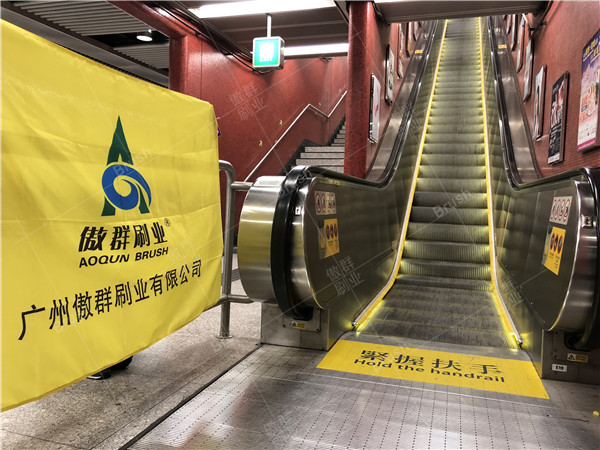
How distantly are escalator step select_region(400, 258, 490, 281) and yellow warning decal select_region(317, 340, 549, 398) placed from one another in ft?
7.27

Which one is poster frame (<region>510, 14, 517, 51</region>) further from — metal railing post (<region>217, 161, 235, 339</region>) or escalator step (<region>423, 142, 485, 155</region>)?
metal railing post (<region>217, 161, 235, 339</region>)

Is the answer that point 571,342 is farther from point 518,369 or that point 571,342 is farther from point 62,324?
point 62,324

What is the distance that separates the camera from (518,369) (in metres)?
2.71

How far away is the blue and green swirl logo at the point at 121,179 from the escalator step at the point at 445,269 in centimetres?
380

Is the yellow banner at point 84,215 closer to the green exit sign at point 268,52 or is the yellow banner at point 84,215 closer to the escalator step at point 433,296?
the escalator step at point 433,296

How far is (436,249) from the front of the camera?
17.5ft

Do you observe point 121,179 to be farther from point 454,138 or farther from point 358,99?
point 454,138

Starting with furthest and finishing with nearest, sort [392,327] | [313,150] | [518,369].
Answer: [313,150] → [392,327] → [518,369]

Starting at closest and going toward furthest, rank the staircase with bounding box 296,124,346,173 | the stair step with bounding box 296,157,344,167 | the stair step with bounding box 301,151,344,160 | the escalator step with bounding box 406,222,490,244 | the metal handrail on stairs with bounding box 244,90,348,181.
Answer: the escalator step with bounding box 406,222,490,244, the metal handrail on stairs with bounding box 244,90,348,181, the stair step with bounding box 296,157,344,167, the staircase with bounding box 296,124,346,173, the stair step with bounding box 301,151,344,160

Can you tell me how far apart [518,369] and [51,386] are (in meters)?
2.49

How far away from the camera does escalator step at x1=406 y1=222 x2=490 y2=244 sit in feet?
18.0

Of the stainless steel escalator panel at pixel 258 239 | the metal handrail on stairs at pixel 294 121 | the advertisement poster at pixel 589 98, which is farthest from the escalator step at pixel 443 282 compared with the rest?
the metal handrail on stairs at pixel 294 121

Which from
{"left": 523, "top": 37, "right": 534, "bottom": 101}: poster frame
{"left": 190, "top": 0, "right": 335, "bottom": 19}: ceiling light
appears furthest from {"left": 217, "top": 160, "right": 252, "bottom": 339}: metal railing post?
{"left": 523, "top": 37, "right": 534, "bottom": 101}: poster frame

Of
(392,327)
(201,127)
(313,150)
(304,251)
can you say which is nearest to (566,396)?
(392,327)
